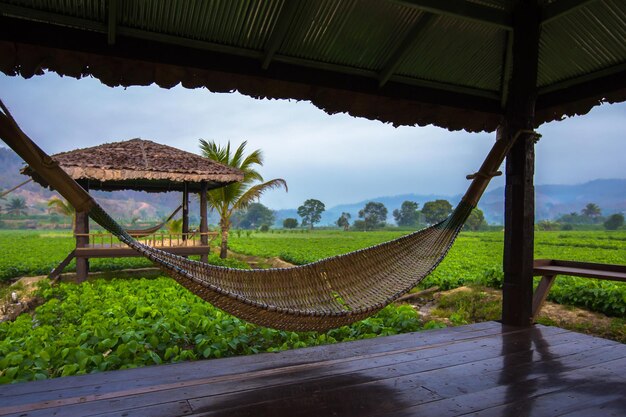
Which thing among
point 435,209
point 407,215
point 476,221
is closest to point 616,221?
point 476,221

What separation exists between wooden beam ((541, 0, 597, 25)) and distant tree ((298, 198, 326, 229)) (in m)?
39.8

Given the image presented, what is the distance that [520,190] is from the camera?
2268mm

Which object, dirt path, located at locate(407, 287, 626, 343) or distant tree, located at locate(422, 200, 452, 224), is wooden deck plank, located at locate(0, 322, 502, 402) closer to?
dirt path, located at locate(407, 287, 626, 343)

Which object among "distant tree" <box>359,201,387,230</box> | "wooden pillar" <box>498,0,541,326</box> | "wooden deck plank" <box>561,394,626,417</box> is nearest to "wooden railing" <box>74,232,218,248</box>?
"wooden pillar" <box>498,0,541,326</box>

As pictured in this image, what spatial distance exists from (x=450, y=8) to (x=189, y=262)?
5.55 feet

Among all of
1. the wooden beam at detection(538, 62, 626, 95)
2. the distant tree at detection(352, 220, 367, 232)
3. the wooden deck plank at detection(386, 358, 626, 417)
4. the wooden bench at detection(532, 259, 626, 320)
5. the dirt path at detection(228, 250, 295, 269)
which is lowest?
the dirt path at detection(228, 250, 295, 269)

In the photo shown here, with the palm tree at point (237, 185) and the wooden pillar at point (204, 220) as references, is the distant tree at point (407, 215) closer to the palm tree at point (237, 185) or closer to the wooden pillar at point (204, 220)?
the palm tree at point (237, 185)

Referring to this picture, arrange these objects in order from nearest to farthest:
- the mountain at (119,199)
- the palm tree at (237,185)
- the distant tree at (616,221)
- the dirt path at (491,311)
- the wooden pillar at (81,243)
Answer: the dirt path at (491,311) → the wooden pillar at (81,243) → the palm tree at (237,185) → the distant tree at (616,221) → the mountain at (119,199)

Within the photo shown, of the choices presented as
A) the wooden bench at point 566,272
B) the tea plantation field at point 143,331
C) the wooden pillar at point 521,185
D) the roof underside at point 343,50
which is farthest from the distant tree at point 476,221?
the wooden pillar at point 521,185

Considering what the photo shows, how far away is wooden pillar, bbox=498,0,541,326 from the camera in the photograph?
7.39 ft

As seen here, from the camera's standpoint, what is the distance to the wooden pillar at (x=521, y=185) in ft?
7.39

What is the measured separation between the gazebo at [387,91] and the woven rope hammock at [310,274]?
0.70ft

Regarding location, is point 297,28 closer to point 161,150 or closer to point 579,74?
point 579,74

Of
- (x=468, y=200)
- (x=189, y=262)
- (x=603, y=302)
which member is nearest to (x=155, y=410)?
(x=189, y=262)
